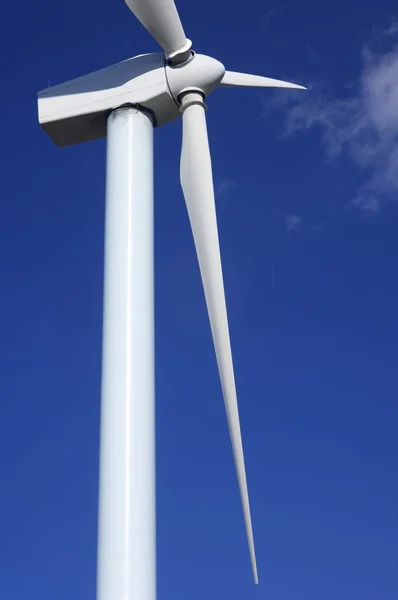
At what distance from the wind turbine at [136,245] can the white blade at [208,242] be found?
14 mm

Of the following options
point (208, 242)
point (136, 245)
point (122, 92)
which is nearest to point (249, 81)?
point (122, 92)

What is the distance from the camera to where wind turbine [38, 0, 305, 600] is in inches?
362

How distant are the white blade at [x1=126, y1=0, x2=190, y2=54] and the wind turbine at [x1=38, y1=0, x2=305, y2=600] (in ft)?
0.04

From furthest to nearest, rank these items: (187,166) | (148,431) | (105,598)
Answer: (187,166) → (148,431) → (105,598)

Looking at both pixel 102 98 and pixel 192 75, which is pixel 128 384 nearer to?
pixel 102 98

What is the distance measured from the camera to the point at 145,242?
425 inches

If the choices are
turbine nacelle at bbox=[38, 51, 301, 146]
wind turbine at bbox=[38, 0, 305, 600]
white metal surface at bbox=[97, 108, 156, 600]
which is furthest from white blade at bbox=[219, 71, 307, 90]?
white metal surface at bbox=[97, 108, 156, 600]

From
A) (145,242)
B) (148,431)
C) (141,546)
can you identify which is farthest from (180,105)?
(141,546)

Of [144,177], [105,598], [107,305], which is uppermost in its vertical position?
[144,177]

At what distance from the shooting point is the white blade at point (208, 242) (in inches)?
428

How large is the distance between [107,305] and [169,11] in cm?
415

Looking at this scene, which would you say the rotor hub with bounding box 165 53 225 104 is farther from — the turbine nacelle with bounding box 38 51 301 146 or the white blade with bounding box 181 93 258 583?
the white blade with bounding box 181 93 258 583

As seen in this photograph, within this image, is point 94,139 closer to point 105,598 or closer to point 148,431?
point 148,431

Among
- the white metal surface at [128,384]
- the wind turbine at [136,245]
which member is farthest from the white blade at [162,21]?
the white metal surface at [128,384]
